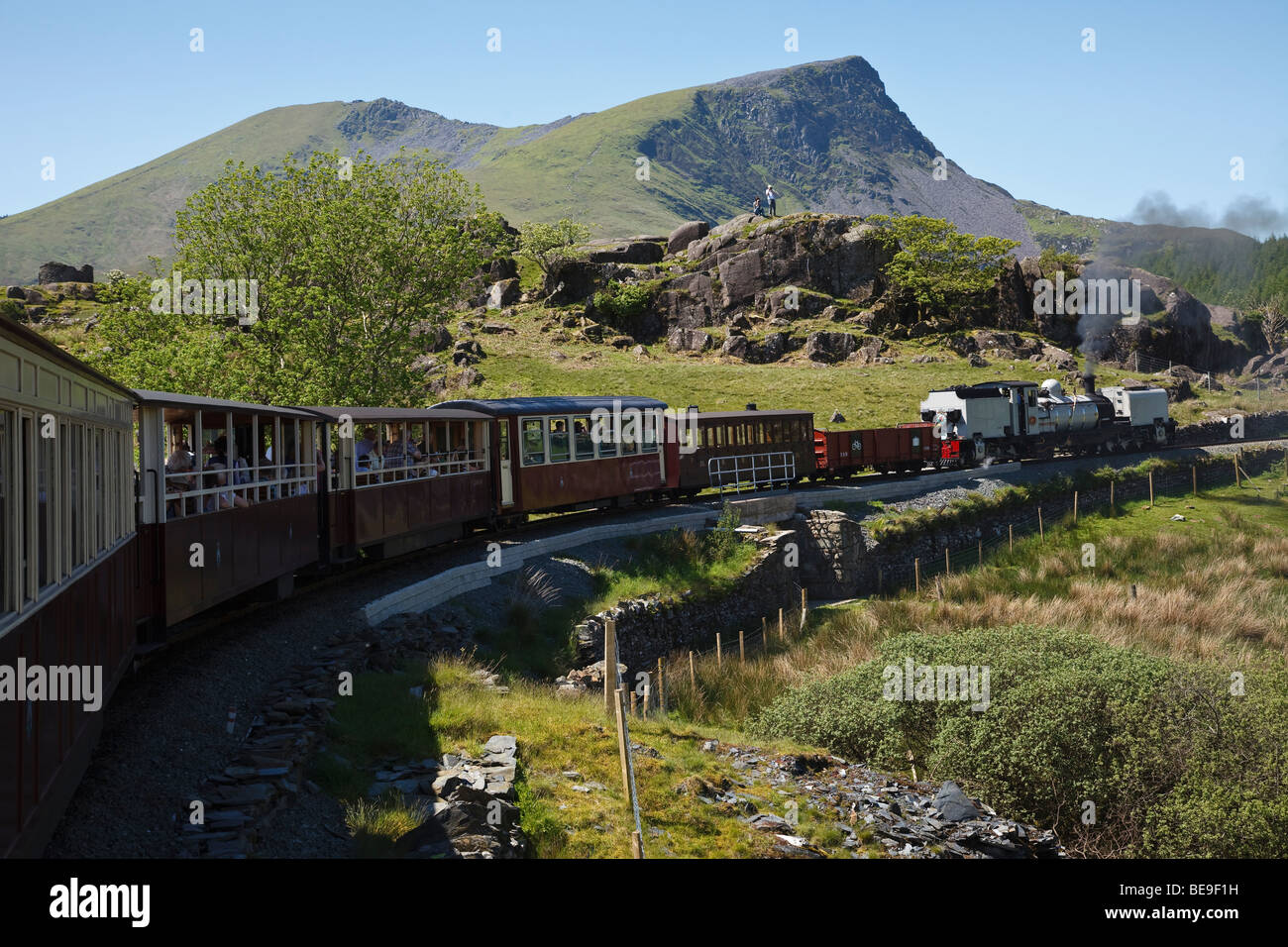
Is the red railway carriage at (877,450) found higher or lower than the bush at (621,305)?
lower

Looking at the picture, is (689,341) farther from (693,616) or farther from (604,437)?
(693,616)

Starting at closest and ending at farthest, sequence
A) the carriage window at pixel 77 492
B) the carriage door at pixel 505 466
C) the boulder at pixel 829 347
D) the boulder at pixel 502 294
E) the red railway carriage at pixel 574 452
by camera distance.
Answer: the carriage window at pixel 77 492 < the carriage door at pixel 505 466 < the red railway carriage at pixel 574 452 < the boulder at pixel 829 347 < the boulder at pixel 502 294

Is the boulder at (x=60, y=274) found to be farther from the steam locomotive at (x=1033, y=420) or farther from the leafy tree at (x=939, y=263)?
the steam locomotive at (x=1033, y=420)

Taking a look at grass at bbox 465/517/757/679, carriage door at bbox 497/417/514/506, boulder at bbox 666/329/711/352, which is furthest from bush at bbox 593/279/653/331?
carriage door at bbox 497/417/514/506

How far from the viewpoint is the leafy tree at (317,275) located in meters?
29.5

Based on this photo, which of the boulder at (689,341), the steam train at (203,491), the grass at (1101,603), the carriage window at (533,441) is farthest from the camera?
the boulder at (689,341)

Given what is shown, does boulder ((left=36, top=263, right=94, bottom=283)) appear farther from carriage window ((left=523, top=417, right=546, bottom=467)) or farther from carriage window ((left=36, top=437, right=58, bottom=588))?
carriage window ((left=36, top=437, right=58, bottom=588))

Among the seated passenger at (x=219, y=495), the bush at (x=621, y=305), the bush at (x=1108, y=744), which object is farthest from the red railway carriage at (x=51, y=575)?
the bush at (x=621, y=305)

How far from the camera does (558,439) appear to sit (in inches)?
963

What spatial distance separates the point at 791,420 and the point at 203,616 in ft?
84.5

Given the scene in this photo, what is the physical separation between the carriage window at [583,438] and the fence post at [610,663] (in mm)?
11260

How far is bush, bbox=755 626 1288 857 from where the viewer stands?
12.1 meters
